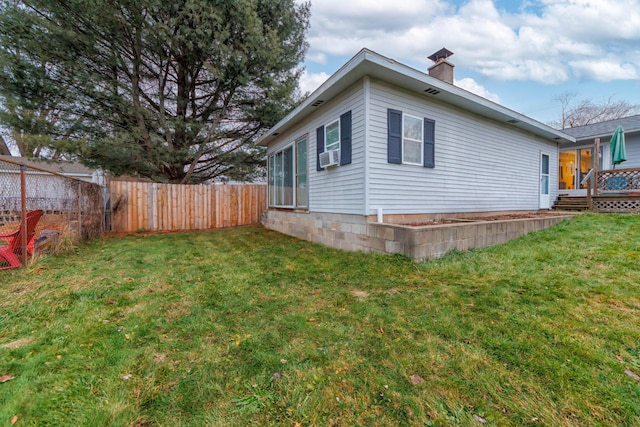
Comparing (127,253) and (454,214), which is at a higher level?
(454,214)

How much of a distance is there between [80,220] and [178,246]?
7.35 feet

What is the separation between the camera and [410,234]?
13.8ft

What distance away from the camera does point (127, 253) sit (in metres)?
5.21

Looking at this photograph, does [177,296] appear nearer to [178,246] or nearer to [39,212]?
[39,212]

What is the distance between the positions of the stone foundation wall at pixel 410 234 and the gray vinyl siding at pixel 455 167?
0.63 metres

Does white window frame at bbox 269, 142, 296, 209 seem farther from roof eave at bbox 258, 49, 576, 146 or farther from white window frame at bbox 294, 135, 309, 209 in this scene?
roof eave at bbox 258, 49, 576, 146

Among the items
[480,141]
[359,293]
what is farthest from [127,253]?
[480,141]

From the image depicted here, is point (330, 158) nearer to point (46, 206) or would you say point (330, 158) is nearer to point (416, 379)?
point (416, 379)

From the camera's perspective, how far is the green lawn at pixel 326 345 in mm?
1453

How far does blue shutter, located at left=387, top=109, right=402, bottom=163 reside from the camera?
525 cm

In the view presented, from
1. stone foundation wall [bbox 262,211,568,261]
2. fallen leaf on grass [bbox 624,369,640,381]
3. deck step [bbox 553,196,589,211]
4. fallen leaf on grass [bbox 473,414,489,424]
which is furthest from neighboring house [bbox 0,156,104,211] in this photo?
deck step [bbox 553,196,589,211]

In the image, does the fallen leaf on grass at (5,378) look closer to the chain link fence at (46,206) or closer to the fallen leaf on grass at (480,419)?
the fallen leaf on grass at (480,419)

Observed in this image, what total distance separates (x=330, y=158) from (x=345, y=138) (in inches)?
21.7

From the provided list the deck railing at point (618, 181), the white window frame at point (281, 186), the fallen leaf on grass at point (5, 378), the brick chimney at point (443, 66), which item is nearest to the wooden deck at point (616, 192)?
the deck railing at point (618, 181)
